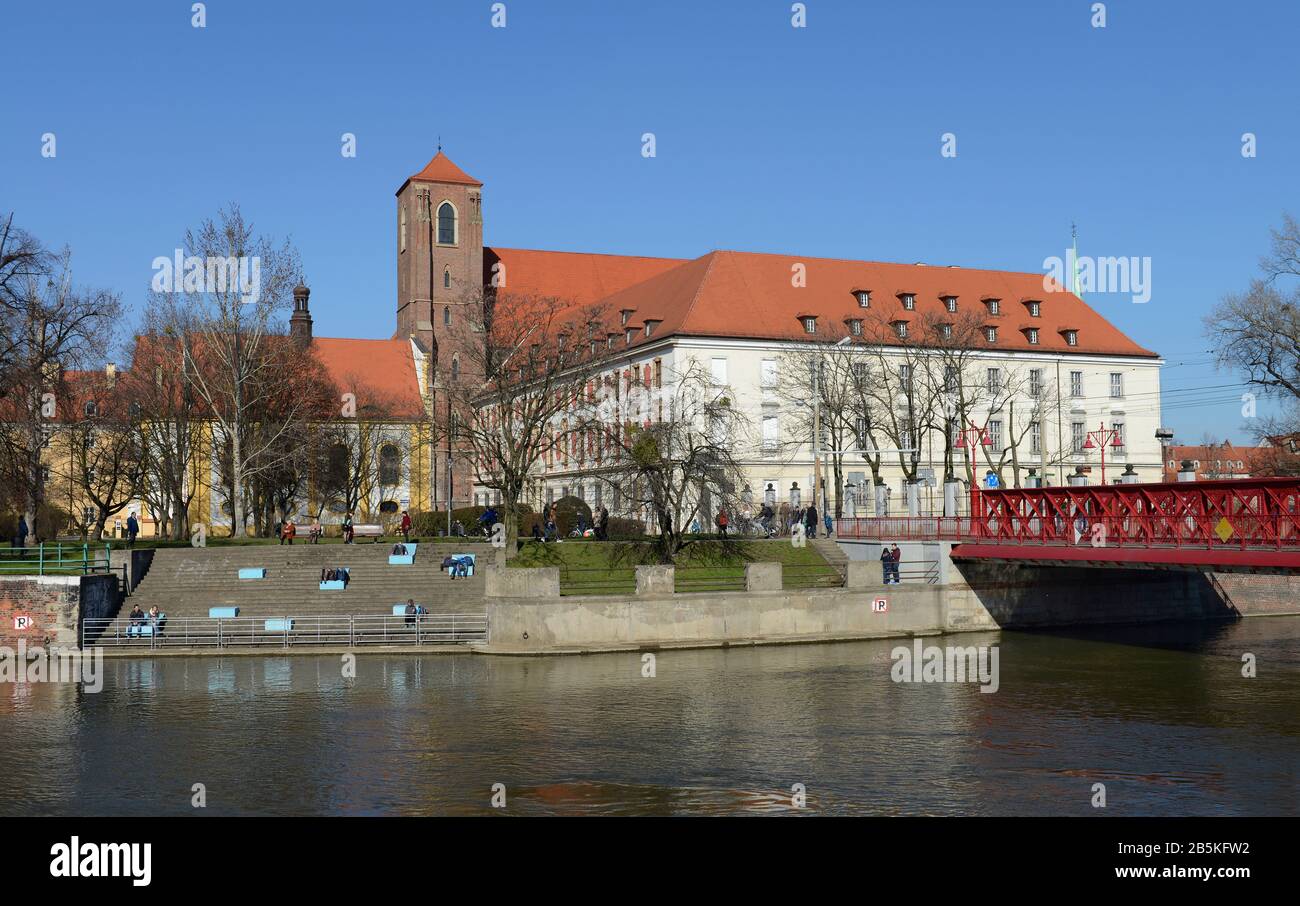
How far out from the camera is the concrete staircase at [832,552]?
49.4 m

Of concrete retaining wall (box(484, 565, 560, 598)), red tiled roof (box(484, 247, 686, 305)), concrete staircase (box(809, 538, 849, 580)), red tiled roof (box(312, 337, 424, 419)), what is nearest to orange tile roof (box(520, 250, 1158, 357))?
red tiled roof (box(484, 247, 686, 305))

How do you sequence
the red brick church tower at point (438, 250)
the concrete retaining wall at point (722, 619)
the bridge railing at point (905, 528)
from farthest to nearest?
the red brick church tower at point (438, 250)
the bridge railing at point (905, 528)
the concrete retaining wall at point (722, 619)

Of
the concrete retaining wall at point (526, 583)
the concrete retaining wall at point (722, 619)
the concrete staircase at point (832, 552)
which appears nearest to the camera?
the concrete retaining wall at point (722, 619)

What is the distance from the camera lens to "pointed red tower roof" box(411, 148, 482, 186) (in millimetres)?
94812

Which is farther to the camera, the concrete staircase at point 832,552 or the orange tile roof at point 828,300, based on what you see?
the orange tile roof at point 828,300

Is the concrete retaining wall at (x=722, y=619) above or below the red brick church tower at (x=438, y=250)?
below

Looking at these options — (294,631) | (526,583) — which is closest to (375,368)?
(294,631)

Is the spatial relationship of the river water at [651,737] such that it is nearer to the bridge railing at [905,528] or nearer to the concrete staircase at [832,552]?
the bridge railing at [905,528]

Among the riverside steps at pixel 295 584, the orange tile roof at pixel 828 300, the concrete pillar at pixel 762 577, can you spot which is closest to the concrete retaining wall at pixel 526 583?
the riverside steps at pixel 295 584

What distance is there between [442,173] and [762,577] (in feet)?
205

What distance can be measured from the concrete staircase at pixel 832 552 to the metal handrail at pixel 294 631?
50.8 feet

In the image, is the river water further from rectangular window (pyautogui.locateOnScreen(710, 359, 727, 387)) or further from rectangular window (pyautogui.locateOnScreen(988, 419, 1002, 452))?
rectangular window (pyautogui.locateOnScreen(988, 419, 1002, 452))
